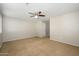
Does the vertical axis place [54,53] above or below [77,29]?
below

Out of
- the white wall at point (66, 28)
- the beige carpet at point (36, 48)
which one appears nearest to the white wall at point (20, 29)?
the beige carpet at point (36, 48)

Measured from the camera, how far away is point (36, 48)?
1.58 metres

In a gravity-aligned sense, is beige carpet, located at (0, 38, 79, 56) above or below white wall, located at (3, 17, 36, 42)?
below

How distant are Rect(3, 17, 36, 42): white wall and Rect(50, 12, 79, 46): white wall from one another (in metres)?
0.39

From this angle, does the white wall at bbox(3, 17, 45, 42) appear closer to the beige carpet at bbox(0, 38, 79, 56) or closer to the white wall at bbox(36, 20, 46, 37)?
the white wall at bbox(36, 20, 46, 37)

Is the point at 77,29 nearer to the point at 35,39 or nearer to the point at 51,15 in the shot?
the point at 51,15

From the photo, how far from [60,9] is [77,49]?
2.52ft

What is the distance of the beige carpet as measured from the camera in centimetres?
152

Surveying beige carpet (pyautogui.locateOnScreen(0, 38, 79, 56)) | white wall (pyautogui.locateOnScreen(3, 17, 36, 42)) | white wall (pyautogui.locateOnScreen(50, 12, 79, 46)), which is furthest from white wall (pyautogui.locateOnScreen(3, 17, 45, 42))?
white wall (pyautogui.locateOnScreen(50, 12, 79, 46))

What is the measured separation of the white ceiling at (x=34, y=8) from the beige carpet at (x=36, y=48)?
495mm

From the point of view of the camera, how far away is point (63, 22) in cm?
164

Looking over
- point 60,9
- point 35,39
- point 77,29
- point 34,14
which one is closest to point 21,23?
point 34,14

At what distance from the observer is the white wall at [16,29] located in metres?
1.53

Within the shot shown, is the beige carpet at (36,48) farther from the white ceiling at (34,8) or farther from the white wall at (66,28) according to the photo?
the white ceiling at (34,8)
